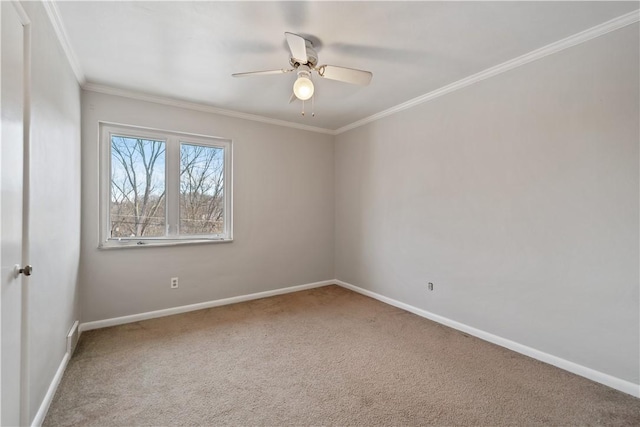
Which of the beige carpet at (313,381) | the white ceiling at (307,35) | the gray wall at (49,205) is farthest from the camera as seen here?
the white ceiling at (307,35)

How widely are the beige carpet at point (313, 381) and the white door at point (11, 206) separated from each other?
0.58 meters

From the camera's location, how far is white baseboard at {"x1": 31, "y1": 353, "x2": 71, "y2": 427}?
63.2 inches

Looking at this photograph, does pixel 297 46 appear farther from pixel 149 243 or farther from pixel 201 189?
pixel 149 243

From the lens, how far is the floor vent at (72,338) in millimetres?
2309

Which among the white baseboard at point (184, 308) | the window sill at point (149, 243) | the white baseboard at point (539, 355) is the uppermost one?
the window sill at point (149, 243)

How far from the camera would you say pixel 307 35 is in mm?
2098

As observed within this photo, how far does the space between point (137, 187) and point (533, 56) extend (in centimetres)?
396

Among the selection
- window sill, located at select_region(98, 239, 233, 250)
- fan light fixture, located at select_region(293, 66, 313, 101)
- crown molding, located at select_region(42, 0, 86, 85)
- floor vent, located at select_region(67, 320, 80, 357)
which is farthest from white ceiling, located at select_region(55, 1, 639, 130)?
floor vent, located at select_region(67, 320, 80, 357)

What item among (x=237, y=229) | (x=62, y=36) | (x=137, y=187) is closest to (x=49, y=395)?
(x=137, y=187)

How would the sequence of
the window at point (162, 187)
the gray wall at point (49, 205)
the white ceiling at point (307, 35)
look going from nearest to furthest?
the gray wall at point (49, 205) → the white ceiling at point (307, 35) → the window at point (162, 187)

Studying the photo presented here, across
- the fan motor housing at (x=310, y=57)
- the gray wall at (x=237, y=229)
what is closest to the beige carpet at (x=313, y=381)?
the gray wall at (x=237, y=229)

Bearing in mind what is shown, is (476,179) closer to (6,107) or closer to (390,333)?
(390,333)

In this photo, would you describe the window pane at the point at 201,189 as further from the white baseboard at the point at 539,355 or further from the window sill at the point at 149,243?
the white baseboard at the point at 539,355

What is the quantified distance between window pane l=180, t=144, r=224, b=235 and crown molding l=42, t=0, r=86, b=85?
1.12 metres
